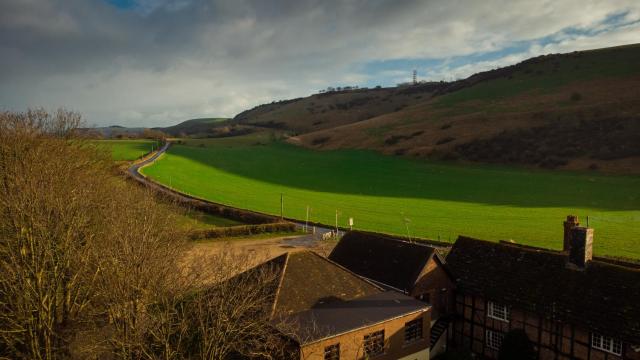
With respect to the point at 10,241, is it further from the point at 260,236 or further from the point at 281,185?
the point at 281,185

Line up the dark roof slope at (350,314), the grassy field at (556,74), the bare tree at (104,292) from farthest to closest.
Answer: the grassy field at (556,74) → the dark roof slope at (350,314) → the bare tree at (104,292)

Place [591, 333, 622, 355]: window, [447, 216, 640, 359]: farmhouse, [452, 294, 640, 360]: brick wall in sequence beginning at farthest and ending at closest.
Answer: [452, 294, 640, 360]: brick wall, [447, 216, 640, 359]: farmhouse, [591, 333, 622, 355]: window

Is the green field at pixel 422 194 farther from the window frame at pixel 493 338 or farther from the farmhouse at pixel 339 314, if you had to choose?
the farmhouse at pixel 339 314

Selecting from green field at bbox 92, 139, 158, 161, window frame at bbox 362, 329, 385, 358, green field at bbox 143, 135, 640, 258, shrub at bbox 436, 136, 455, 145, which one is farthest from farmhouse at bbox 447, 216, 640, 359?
green field at bbox 92, 139, 158, 161

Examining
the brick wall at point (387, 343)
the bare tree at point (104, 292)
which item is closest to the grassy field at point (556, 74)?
the brick wall at point (387, 343)

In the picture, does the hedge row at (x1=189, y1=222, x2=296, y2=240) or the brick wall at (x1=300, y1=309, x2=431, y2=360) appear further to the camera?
the hedge row at (x1=189, y1=222, x2=296, y2=240)

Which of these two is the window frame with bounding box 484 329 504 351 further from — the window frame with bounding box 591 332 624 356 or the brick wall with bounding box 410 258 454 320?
the window frame with bounding box 591 332 624 356
